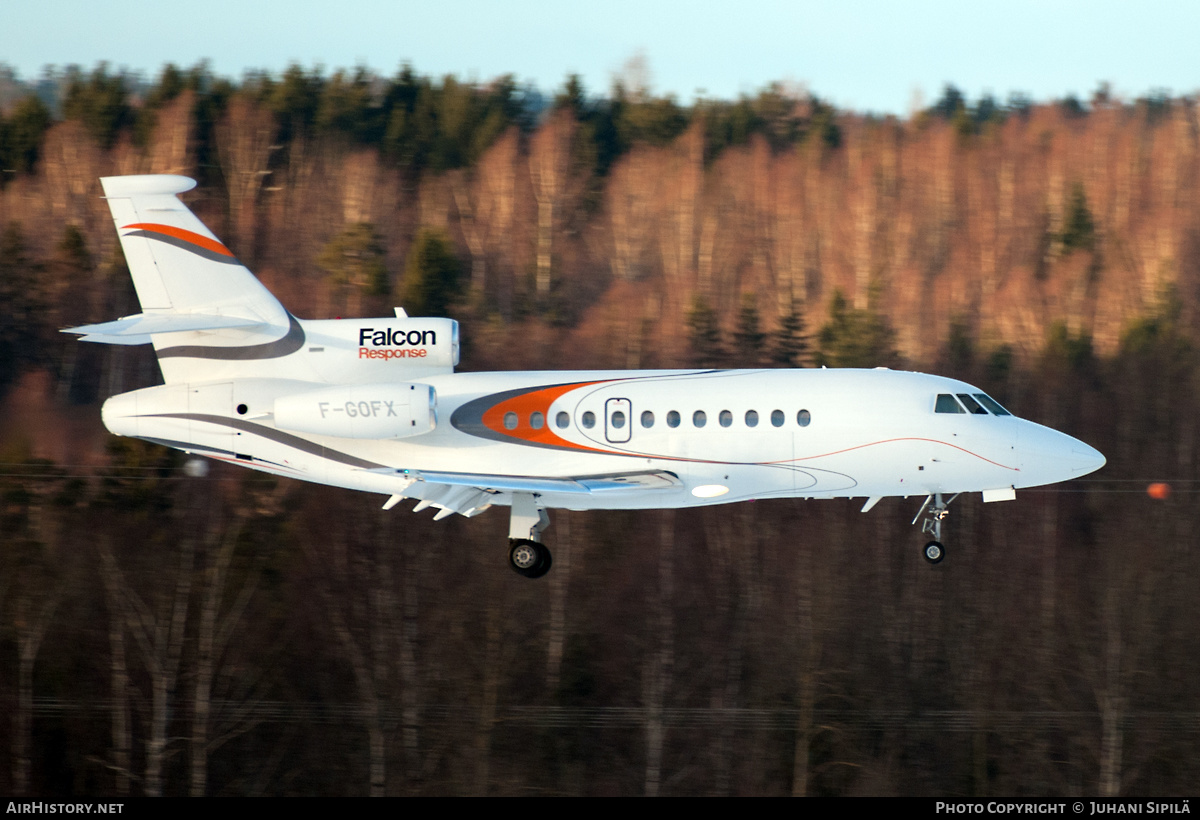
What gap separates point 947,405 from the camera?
73.0ft

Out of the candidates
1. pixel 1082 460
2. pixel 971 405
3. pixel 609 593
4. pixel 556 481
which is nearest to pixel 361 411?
pixel 556 481

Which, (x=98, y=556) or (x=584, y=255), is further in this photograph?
(x=584, y=255)

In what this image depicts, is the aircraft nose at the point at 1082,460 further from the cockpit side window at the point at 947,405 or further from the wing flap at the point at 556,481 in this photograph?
the wing flap at the point at 556,481

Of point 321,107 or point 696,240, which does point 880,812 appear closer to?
point 696,240

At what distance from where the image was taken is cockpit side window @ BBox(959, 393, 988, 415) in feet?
73.5

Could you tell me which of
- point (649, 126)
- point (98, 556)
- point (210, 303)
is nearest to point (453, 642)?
point (98, 556)

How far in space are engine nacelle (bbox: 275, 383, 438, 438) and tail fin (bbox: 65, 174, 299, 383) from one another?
176 cm

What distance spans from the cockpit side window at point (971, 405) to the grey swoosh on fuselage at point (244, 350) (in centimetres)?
1145

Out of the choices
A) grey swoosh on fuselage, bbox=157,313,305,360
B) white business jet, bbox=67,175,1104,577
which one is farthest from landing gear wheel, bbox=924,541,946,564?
grey swoosh on fuselage, bbox=157,313,305,360

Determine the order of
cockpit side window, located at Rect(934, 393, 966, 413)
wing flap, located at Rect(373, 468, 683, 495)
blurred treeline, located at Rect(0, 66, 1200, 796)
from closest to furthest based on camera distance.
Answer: wing flap, located at Rect(373, 468, 683, 495)
cockpit side window, located at Rect(934, 393, 966, 413)
blurred treeline, located at Rect(0, 66, 1200, 796)

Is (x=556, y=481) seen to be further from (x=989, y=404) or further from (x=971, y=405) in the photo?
(x=989, y=404)

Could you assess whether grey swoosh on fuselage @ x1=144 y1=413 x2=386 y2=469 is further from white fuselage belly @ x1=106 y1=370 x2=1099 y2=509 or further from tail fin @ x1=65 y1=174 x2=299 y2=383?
tail fin @ x1=65 y1=174 x2=299 y2=383

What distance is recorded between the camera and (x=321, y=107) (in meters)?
66.1

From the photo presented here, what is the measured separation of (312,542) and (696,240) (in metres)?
26.4
